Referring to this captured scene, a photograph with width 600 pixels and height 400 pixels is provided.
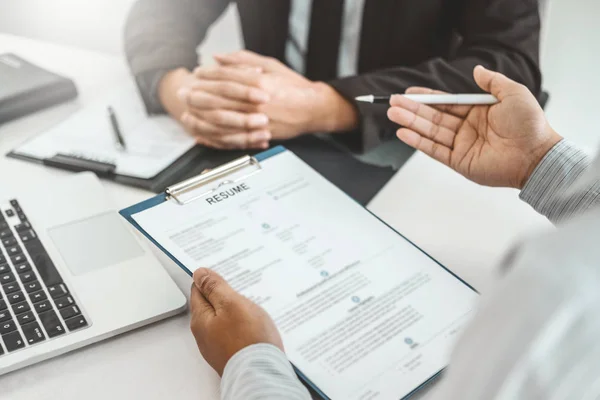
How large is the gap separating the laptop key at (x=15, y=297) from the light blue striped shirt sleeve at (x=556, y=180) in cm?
62

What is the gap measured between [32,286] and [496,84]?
66cm

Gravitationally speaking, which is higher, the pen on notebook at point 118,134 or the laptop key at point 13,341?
the pen on notebook at point 118,134

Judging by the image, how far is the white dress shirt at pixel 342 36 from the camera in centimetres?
132

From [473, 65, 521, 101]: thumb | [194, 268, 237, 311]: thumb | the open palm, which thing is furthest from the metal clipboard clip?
[473, 65, 521, 101]: thumb

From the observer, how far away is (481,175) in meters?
0.87

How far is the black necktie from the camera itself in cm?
130

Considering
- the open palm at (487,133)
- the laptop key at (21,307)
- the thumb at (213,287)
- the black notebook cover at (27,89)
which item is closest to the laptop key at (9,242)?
the laptop key at (21,307)

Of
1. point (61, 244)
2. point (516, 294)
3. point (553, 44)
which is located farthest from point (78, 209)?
point (553, 44)

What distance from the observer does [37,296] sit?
2.31ft

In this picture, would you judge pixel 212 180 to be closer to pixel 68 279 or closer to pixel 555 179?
pixel 68 279

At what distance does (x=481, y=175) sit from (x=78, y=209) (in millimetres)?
562

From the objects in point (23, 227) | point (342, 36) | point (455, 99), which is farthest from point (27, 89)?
point (455, 99)

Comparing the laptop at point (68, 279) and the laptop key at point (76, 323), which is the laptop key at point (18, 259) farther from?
the laptop key at point (76, 323)

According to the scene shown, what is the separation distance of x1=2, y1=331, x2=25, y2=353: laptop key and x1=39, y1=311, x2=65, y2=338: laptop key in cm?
3
